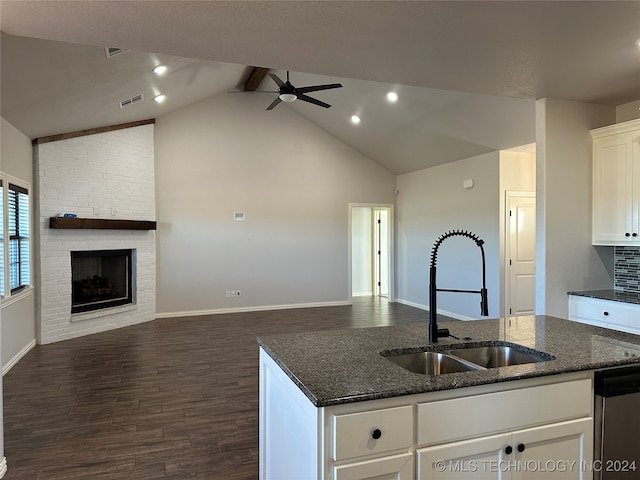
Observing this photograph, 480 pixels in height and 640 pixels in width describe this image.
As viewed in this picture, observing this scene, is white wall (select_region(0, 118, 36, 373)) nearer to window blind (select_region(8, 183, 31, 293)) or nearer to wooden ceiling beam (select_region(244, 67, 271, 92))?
window blind (select_region(8, 183, 31, 293))

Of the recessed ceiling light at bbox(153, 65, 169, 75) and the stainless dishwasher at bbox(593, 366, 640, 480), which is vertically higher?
the recessed ceiling light at bbox(153, 65, 169, 75)

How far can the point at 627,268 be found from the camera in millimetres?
3844

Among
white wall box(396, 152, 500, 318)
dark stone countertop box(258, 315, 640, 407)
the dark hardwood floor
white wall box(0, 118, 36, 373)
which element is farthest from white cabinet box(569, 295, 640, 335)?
white wall box(0, 118, 36, 373)

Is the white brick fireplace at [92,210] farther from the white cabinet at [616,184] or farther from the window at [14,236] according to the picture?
the white cabinet at [616,184]

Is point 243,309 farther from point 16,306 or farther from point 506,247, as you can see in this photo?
point 506,247

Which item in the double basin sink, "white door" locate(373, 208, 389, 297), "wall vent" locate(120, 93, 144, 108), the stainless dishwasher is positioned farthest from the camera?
"white door" locate(373, 208, 389, 297)

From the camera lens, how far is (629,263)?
3824 millimetres

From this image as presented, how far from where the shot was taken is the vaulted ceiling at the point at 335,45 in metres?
2.11

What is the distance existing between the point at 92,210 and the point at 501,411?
6135mm

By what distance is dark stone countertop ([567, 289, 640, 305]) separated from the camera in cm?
334

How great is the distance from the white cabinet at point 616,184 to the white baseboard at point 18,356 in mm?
5888

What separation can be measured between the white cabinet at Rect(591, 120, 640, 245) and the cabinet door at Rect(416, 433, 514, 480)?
2.83 meters

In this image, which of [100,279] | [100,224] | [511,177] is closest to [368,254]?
[511,177]

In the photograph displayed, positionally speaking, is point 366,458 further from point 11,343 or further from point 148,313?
point 148,313
